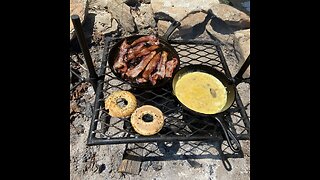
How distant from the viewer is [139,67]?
2996mm

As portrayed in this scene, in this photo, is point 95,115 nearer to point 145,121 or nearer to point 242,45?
point 145,121

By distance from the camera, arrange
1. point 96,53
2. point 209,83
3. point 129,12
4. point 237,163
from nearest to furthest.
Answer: point 209,83 < point 237,163 < point 96,53 < point 129,12

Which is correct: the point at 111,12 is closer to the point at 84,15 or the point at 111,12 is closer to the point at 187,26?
the point at 84,15

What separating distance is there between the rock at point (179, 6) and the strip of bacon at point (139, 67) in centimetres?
163

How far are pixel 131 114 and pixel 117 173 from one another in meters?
0.81

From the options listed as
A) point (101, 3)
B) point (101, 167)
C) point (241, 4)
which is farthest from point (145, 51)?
point (241, 4)

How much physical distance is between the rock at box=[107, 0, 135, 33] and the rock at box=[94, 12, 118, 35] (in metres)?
0.09

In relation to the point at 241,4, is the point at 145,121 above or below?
below

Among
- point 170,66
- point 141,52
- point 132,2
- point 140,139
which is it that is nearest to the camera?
point 140,139

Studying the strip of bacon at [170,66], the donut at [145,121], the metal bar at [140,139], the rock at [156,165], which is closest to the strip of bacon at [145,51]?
the strip of bacon at [170,66]

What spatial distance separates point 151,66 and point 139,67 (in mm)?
128

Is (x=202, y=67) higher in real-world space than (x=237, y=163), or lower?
higher

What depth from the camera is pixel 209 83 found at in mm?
3041

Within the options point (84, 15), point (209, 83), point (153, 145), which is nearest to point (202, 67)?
point (209, 83)
